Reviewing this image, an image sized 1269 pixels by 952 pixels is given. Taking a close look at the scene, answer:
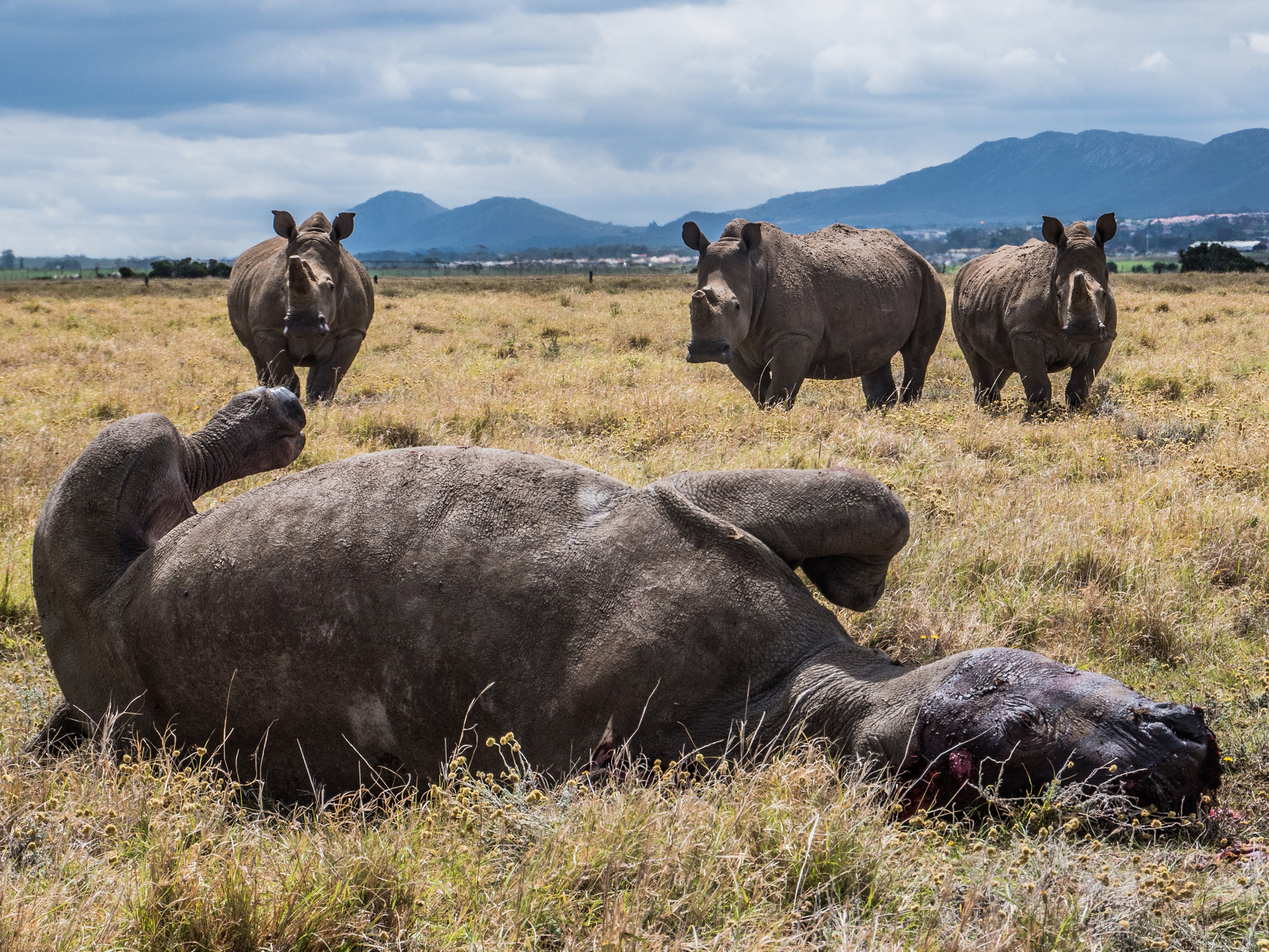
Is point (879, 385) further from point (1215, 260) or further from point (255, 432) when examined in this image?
point (1215, 260)

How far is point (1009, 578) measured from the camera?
4.80m

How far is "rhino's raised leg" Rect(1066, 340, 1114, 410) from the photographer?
10.1 meters

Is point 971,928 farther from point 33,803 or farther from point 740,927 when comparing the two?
point 33,803

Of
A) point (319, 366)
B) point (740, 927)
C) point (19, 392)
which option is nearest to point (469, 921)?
point (740, 927)

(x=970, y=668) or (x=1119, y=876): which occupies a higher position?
(x=970, y=668)

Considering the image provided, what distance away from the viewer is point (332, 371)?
35.4 ft

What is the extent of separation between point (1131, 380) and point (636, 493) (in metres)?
10.2

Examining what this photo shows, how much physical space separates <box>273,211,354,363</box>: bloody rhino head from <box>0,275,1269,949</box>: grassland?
29.5 inches

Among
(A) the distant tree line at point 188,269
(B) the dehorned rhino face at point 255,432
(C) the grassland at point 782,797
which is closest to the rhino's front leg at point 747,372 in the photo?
(C) the grassland at point 782,797

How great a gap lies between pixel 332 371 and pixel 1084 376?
287 inches

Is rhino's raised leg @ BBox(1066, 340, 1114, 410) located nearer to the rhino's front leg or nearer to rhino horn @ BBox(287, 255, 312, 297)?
the rhino's front leg

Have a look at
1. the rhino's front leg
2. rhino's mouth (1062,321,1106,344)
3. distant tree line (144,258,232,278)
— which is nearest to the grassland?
the rhino's front leg

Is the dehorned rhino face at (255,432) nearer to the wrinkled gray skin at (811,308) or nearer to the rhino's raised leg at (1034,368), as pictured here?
the wrinkled gray skin at (811,308)

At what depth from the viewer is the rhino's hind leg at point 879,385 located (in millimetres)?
11477
